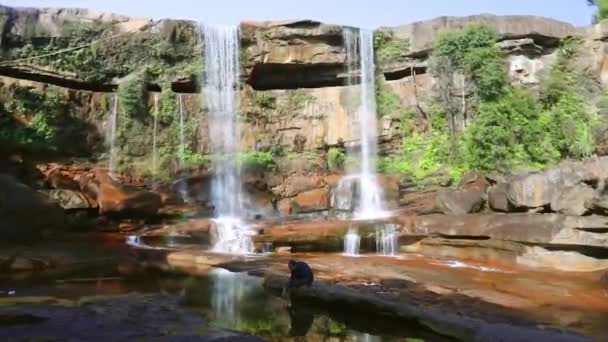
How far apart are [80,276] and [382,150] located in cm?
1507

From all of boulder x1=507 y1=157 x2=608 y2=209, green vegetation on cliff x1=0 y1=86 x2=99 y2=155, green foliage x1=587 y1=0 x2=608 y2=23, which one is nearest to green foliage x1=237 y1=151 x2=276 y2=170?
green vegetation on cliff x1=0 y1=86 x2=99 y2=155

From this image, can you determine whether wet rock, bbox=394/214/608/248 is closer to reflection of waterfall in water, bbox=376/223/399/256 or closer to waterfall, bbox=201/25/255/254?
reflection of waterfall in water, bbox=376/223/399/256

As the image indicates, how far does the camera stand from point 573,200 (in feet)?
41.0

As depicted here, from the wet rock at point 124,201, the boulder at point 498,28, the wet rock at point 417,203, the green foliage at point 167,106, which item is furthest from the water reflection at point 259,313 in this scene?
the boulder at point 498,28

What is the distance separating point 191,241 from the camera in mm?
15172

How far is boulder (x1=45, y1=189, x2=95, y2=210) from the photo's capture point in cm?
1568

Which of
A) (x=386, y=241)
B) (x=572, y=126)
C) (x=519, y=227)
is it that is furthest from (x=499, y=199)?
(x=572, y=126)

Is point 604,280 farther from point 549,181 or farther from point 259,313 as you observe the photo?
point 259,313

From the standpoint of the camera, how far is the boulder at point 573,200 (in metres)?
12.2

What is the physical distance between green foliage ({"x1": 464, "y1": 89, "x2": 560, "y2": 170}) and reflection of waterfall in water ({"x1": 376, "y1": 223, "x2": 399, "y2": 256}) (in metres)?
6.54

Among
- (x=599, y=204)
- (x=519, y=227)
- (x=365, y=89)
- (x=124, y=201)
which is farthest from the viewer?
(x=365, y=89)

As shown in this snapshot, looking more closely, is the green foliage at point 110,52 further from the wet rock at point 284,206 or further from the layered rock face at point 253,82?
the wet rock at point 284,206

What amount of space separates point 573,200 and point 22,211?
539 inches

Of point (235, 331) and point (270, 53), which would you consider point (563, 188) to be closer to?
point (235, 331)
